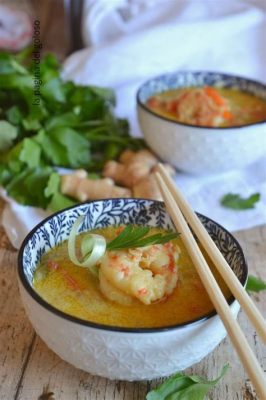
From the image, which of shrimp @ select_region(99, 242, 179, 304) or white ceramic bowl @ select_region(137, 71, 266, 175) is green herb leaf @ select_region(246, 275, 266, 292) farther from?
white ceramic bowl @ select_region(137, 71, 266, 175)

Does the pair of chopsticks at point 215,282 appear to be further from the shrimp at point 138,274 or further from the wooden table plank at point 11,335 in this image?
the wooden table plank at point 11,335

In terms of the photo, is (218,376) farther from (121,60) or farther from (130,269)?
(121,60)

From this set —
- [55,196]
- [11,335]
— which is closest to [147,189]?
[55,196]

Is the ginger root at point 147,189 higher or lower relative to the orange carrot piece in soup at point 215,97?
lower

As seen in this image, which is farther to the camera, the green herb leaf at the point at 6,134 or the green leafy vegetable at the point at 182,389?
the green herb leaf at the point at 6,134

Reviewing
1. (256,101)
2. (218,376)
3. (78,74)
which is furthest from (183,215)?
(78,74)

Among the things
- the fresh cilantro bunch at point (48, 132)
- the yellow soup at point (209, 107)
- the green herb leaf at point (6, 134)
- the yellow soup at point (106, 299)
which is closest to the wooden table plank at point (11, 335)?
the yellow soup at point (106, 299)

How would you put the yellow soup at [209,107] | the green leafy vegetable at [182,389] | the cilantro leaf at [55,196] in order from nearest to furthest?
the green leafy vegetable at [182,389]
the cilantro leaf at [55,196]
the yellow soup at [209,107]
